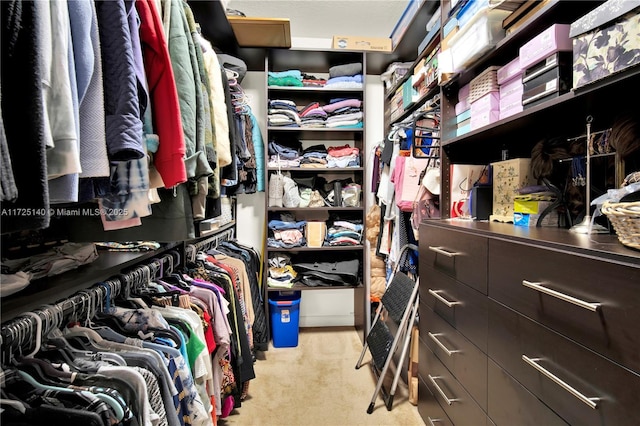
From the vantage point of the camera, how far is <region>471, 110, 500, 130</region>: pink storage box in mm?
1286

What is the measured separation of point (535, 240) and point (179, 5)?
49.8 inches

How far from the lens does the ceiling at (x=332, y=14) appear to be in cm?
228

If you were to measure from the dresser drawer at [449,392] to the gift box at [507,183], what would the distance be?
0.68 m

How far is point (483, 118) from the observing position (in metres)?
1.32

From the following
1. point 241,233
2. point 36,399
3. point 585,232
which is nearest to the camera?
point 36,399

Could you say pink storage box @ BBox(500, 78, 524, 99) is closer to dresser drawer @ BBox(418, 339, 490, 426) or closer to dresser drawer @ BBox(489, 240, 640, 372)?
dresser drawer @ BBox(489, 240, 640, 372)

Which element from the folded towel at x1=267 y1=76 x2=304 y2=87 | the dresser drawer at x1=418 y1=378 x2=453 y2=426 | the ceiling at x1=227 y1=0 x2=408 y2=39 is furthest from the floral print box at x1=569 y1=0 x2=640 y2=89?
the folded towel at x1=267 y1=76 x2=304 y2=87

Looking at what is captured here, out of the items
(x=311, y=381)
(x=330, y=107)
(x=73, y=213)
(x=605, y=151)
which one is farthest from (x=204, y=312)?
(x=330, y=107)

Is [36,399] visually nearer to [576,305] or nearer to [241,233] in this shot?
[576,305]

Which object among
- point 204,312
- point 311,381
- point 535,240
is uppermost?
point 535,240

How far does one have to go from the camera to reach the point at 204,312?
4.30 ft

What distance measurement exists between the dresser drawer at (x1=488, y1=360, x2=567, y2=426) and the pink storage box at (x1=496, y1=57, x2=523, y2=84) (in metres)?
0.99

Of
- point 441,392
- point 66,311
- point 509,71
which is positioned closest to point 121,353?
point 66,311

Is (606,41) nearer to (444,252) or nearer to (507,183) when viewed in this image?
(507,183)
